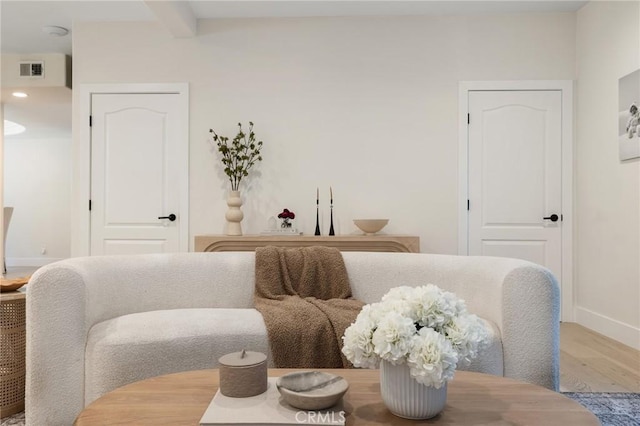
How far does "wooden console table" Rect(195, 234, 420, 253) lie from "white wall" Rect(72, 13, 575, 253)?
1.18 feet

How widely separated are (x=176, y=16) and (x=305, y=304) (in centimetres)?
278

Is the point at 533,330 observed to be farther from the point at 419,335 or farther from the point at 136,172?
the point at 136,172

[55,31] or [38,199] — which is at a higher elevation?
[55,31]

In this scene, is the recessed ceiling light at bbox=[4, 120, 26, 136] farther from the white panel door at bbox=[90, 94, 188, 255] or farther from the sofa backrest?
the sofa backrest

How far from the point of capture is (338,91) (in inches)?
166

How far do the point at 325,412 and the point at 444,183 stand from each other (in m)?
3.39

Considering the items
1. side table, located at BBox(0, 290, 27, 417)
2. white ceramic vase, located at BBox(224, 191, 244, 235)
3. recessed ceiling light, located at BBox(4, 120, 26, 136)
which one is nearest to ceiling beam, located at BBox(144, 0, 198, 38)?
white ceramic vase, located at BBox(224, 191, 244, 235)

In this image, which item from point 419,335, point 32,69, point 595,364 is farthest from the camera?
point 32,69

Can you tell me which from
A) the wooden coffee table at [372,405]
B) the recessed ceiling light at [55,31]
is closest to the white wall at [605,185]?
the wooden coffee table at [372,405]

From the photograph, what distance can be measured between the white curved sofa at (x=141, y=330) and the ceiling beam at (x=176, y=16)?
7.34 feet

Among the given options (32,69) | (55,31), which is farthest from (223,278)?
(32,69)

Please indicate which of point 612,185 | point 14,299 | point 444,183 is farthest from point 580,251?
point 14,299

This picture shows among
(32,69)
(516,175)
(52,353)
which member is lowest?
(52,353)

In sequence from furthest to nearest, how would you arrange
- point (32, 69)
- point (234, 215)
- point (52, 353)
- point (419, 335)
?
point (32, 69), point (234, 215), point (52, 353), point (419, 335)
